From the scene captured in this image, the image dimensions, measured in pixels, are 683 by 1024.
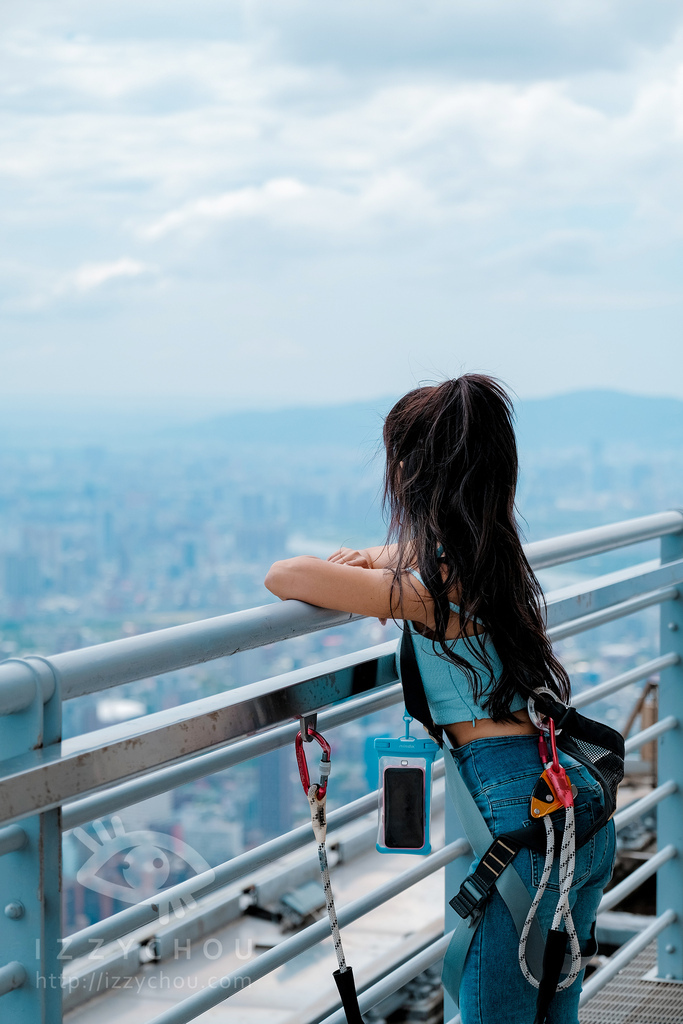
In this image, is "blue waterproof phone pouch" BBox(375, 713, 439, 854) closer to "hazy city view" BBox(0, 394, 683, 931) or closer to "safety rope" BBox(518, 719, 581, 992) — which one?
"safety rope" BBox(518, 719, 581, 992)

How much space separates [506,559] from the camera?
1.38 meters

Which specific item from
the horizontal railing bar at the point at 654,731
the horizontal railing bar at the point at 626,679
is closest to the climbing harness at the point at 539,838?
the horizontal railing bar at the point at 626,679

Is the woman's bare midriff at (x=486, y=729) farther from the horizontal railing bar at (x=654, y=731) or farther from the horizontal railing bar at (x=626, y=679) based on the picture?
the horizontal railing bar at (x=654, y=731)

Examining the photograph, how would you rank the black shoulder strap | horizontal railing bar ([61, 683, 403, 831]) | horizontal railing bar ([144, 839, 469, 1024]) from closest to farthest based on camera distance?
1. horizontal railing bar ([61, 683, 403, 831])
2. horizontal railing bar ([144, 839, 469, 1024])
3. the black shoulder strap

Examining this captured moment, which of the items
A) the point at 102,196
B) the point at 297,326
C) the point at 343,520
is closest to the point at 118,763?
the point at 343,520

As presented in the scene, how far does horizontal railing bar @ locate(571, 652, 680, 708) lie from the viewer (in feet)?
6.13

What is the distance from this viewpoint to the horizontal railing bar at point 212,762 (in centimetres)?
102

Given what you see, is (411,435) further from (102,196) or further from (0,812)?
(102,196)

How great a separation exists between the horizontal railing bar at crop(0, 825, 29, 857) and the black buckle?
0.56 m

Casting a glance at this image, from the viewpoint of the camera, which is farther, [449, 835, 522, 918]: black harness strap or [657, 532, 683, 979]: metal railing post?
[657, 532, 683, 979]: metal railing post

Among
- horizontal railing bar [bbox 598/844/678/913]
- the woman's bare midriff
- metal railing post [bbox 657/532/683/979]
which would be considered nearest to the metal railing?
the woman's bare midriff

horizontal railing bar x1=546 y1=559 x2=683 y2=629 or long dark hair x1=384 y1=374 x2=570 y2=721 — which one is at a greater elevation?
long dark hair x1=384 y1=374 x2=570 y2=721

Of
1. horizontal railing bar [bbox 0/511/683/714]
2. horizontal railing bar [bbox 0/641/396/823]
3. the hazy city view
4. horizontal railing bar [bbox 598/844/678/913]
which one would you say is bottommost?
the hazy city view

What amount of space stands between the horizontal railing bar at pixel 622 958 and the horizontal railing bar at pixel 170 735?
37.5 inches
